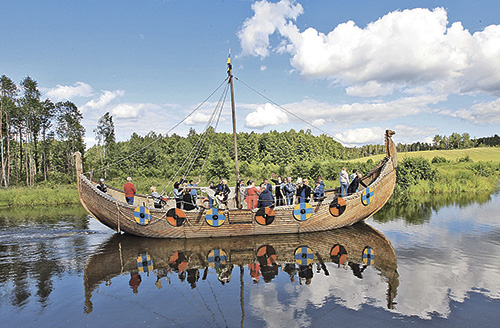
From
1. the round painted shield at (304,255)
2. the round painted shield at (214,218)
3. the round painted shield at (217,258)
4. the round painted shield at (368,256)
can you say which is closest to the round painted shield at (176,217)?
the round painted shield at (214,218)

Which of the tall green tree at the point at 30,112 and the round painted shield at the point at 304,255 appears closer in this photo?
the round painted shield at the point at 304,255

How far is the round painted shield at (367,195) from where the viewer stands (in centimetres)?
1241

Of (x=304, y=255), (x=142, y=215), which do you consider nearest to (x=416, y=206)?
(x=304, y=255)

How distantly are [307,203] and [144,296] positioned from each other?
652 centimetres

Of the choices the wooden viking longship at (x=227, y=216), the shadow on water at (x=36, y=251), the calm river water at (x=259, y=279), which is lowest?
the calm river water at (x=259, y=279)

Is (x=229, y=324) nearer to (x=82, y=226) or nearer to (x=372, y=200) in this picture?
(x=372, y=200)

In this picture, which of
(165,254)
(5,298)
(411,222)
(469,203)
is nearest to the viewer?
(5,298)

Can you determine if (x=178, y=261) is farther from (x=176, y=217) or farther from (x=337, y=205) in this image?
(x=337, y=205)

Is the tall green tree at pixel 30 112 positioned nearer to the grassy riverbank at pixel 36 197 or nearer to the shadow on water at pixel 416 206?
the grassy riverbank at pixel 36 197

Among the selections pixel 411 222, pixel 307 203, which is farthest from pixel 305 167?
pixel 307 203

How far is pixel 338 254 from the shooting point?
9.72 metres

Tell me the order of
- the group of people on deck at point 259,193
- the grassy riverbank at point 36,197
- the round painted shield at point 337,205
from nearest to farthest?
the group of people on deck at point 259,193, the round painted shield at point 337,205, the grassy riverbank at point 36,197

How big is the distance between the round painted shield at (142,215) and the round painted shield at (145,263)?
1642mm

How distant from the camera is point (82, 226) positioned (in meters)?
14.7
